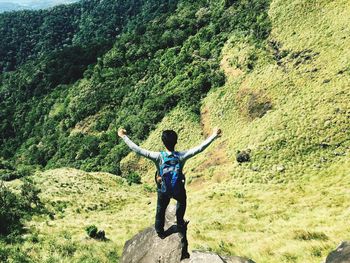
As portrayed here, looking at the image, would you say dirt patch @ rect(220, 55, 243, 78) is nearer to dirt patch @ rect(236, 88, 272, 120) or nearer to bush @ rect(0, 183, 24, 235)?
dirt patch @ rect(236, 88, 272, 120)

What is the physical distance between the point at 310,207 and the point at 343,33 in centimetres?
3155

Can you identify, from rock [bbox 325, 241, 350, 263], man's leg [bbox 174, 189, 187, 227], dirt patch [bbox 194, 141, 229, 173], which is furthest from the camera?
dirt patch [bbox 194, 141, 229, 173]

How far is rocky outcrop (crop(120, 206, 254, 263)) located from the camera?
907 cm

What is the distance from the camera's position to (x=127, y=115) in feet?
246

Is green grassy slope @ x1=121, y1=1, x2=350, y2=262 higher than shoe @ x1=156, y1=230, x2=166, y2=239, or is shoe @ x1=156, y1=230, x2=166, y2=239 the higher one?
shoe @ x1=156, y1=230, x2=166, y2=239

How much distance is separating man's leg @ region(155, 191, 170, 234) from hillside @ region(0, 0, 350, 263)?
5.08 meters

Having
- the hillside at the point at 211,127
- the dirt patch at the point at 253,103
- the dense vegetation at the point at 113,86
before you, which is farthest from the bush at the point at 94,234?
the dense vegetation at the point at 113,86

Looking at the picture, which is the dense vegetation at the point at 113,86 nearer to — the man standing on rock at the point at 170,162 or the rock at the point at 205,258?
the rock at the point at 205,258

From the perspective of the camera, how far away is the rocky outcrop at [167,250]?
9.07 metres

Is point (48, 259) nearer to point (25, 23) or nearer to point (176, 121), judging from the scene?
point (176, 121)

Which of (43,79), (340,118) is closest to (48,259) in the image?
(340,118)

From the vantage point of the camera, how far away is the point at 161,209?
345 inches

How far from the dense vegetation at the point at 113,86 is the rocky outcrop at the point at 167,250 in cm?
4905

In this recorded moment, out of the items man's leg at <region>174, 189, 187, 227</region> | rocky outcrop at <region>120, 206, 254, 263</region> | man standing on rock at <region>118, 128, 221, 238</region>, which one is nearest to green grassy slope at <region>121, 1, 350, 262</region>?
rocky outcrop at <region>120, 206, 254, 263</region>
